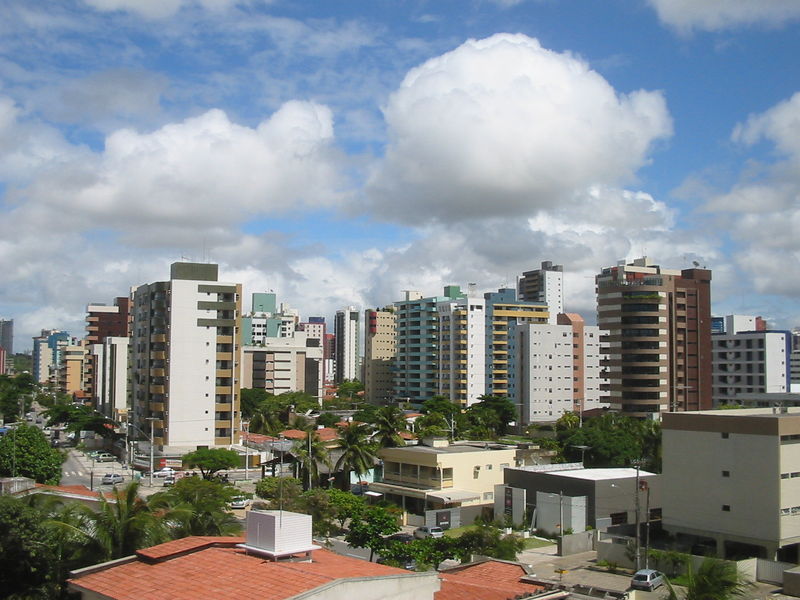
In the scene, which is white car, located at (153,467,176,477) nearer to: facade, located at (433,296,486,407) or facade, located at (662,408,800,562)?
facade, located at (662,408,800,562)

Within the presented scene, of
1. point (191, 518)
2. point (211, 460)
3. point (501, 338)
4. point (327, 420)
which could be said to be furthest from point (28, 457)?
point (501, 338)

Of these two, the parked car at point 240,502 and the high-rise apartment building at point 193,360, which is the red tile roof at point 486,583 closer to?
the parked car at point 240,502

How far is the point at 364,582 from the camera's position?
18547mm

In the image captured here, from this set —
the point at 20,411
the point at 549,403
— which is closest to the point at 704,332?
the point at 549,403

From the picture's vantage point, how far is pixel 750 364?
125 metres

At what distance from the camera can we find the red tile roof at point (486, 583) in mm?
24531

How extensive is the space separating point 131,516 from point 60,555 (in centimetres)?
223

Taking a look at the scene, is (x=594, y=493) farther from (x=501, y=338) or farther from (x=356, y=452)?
(x=501, y=338)

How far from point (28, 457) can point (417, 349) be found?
105842 mm

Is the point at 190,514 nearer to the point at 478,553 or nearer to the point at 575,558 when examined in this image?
the point at 478,553

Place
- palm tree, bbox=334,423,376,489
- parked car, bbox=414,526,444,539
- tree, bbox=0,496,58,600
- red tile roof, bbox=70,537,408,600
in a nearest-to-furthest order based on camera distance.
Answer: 1. red tile roof, bbox=70,537,408,600
2. tree, bbox=0,496,58,600
3. parked car, bbox=414,526,444,539
4. palm tree, bbox=334,423,376,489

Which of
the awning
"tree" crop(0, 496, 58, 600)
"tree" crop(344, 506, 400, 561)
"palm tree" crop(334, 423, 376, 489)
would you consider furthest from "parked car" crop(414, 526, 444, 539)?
"tree" crop(0, 496, 58, 600)

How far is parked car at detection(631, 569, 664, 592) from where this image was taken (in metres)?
37.8

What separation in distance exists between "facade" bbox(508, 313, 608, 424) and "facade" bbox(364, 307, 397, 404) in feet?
129
